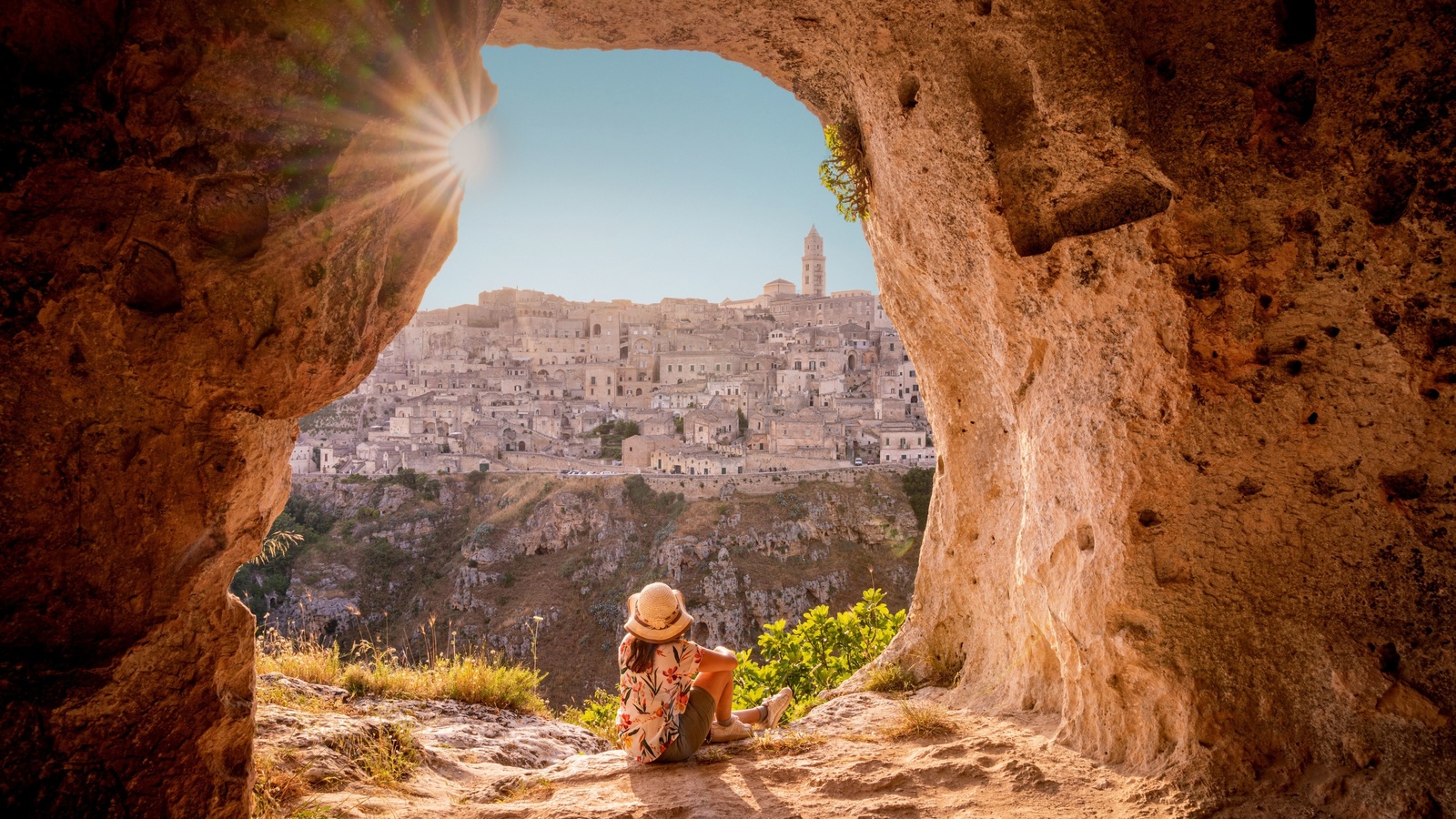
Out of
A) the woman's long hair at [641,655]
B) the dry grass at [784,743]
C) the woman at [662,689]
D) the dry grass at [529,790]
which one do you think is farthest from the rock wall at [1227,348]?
the dry grass at [529,790]

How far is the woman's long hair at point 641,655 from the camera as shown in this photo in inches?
150

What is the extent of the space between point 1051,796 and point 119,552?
3.56 metres

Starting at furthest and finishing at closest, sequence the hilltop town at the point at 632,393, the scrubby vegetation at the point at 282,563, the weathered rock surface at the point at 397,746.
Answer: the hilltop town at the point at 632,393 → the scrubby vegetation at the point at 282,563 → the weathered rock surface at the point at 397,746

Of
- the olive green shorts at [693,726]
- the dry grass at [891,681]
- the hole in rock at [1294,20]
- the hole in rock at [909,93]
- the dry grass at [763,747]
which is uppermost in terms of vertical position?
the hole in rock at [909,93]

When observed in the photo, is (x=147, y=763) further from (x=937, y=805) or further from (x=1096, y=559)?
(x=1096, y=559)

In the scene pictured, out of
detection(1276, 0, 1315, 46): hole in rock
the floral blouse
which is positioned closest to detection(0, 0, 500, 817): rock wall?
the floral blouse

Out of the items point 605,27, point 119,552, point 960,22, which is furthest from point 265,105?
point 960,22

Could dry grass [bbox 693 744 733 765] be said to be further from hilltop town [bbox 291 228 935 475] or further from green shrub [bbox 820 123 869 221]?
hilltop town [bbox 291 228 935 475]

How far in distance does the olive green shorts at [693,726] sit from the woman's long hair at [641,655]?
0.93 feet

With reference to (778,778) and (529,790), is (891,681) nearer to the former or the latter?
(778,778)

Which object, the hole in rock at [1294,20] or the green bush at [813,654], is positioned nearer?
the hole in rock at [1294,20]

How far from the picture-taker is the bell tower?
298 feet

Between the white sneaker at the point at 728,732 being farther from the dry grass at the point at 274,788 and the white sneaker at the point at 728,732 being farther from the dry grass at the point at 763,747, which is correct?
the dry grass at the point at 274,788

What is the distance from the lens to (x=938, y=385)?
211 inches
